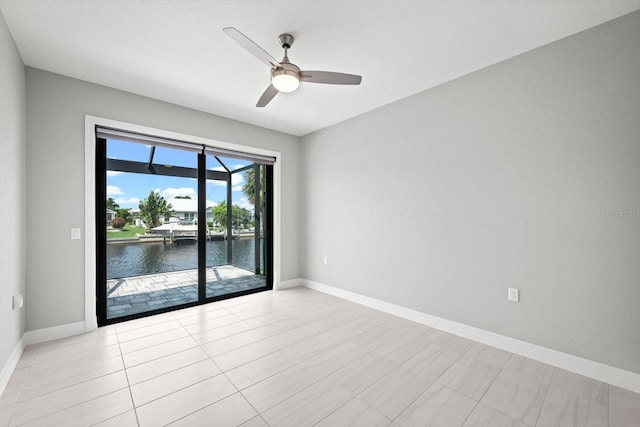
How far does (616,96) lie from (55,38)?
4251mm

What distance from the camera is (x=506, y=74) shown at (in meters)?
2.45

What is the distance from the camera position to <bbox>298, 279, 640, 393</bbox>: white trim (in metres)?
1.92

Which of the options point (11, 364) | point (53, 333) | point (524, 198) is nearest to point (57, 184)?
point (53, 333)

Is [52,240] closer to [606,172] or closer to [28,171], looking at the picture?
[28,171]

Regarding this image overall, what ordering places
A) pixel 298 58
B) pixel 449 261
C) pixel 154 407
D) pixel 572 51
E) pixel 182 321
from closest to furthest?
pixel 154 407 < pixel 572 51 < pixel 298 58 < pixel 449 261 < pixel 182 321

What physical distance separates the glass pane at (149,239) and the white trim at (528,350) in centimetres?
259

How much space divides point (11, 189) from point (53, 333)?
4.71ft

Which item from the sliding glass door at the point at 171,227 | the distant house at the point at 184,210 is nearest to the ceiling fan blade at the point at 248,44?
the sliding glass door at the point at 171,227

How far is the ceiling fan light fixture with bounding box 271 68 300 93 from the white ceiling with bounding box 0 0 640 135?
1.13 feet

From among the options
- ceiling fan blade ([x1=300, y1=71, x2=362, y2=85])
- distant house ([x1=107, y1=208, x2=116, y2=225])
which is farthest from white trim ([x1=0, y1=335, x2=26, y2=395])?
ceiling fan blade ([x1=300, y1=71, x2=362, y2=85])

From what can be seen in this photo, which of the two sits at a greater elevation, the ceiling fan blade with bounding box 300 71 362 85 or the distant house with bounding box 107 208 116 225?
the ceiling fan blade with bounding box 300 71 362 85

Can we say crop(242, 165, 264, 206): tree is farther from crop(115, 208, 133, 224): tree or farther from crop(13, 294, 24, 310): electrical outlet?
crop(13, 294, 24, 310): electrical outlet

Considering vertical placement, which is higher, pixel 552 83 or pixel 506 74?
pixel 506 74

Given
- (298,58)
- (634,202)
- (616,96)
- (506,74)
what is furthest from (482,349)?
(298,58)
